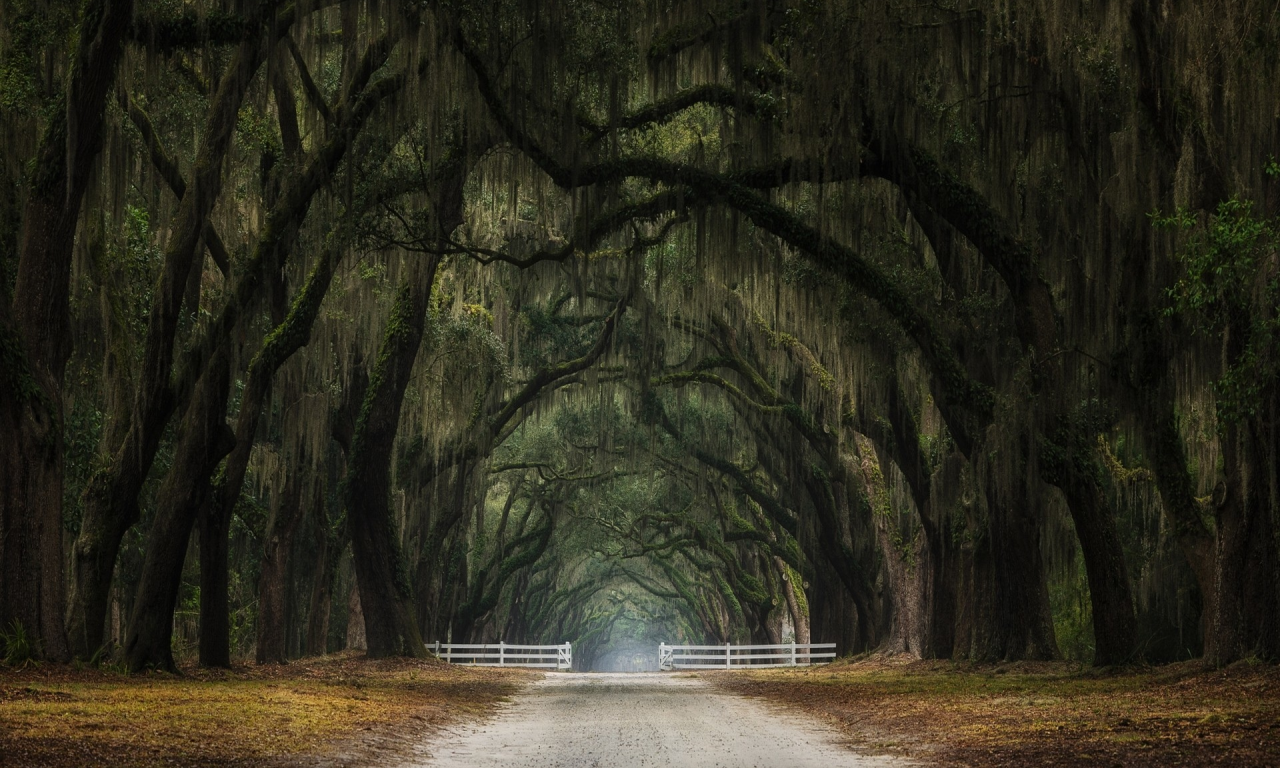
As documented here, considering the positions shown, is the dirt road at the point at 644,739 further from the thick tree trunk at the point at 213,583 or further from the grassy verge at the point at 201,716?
the thick tree trunk at the point at 213,583

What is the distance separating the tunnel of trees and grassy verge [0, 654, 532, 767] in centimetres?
122

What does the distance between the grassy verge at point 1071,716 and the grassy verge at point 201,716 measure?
11.8ft

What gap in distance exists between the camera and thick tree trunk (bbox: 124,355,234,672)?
14422mm

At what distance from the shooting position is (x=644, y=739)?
9750mm

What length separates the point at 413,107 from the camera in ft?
48.4

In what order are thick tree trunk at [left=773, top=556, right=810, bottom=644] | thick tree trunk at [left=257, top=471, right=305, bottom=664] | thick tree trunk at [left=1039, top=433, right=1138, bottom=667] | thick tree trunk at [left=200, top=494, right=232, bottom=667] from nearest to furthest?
thick tree trunk at [left=1039, top=433, right=1138, bottom=667]
thick tree trunk at [left=200, top=494, right=232, bottom=667]
thick tree trunk at [left=257, top=471, right=305, bottom=664]
thick tree trunk at [left=773, top=556, right=810, bottom=644]

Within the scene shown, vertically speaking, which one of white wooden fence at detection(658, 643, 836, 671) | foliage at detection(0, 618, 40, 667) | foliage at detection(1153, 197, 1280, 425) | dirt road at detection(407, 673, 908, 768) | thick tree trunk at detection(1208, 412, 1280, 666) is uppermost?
foliage at detection(1153, 197, 1280, 425)

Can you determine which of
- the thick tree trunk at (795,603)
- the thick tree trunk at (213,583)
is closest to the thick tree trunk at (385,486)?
the thick tree trunk at (213,583)

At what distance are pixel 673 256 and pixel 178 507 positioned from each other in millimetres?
10919

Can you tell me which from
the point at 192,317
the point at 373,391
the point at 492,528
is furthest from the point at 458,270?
the point at 492,528

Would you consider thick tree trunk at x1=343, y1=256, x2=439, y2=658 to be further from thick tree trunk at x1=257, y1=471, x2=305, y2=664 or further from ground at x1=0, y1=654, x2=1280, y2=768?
ground at x1=0, y1=654, x2=1280, y2=768

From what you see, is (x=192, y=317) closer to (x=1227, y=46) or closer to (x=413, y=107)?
(x=413, y=107)

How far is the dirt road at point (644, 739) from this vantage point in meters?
8.12

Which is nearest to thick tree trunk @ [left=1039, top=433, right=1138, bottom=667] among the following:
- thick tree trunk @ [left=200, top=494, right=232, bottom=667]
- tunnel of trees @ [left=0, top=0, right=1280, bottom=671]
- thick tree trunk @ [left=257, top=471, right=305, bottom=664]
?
A: tunnel of trees @ [left=0, top=0, right=1280, bottom=671]
